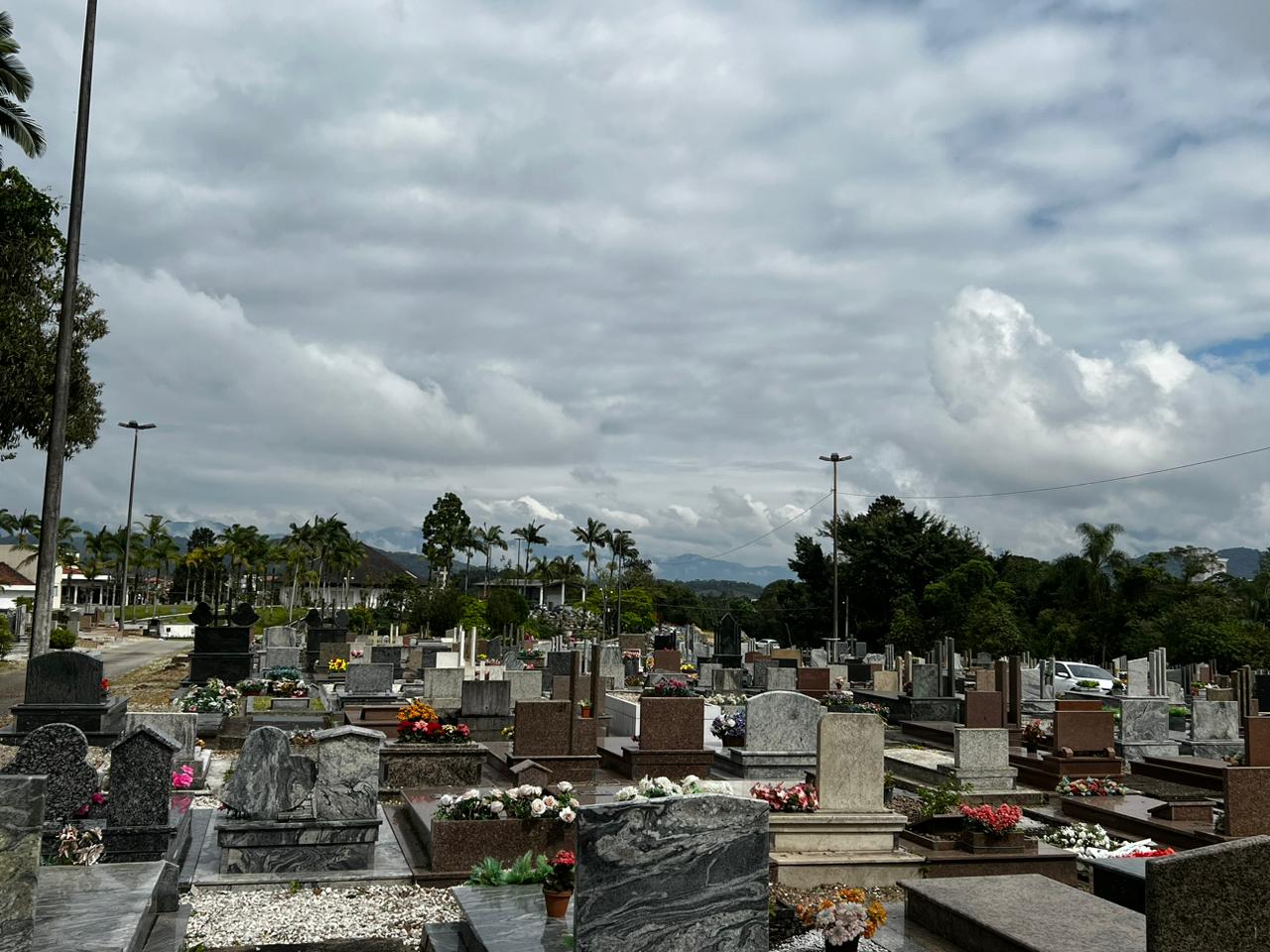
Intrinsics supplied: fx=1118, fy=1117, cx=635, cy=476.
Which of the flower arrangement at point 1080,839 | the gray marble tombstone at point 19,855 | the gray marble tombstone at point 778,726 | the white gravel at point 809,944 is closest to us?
the gray marble tombstone at point 19,855

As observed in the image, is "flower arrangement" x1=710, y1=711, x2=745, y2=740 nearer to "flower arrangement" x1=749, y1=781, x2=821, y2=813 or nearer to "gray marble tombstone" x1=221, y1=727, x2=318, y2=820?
"flower arrangement" x1=749, y1=781, x2=821, y2=813

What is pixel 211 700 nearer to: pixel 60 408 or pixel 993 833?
pixel 60 408

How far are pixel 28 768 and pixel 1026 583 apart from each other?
56917 millimetres

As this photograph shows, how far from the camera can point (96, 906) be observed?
7102 mm

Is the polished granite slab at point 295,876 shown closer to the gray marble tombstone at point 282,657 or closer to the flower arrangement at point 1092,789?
the flower arrangement at point 1092,789

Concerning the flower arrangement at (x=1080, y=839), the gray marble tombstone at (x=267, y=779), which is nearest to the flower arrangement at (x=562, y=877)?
the gray marble tombstone at (x=267, y=779)

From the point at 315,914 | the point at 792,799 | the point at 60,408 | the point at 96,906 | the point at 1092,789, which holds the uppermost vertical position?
the point at 60,408

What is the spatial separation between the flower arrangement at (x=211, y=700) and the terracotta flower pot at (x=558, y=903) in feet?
43.7

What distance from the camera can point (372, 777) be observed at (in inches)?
423

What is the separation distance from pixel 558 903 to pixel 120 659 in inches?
1481

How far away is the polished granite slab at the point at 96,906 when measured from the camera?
21.1 feet

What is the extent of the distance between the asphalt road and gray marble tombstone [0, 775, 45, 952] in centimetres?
1703

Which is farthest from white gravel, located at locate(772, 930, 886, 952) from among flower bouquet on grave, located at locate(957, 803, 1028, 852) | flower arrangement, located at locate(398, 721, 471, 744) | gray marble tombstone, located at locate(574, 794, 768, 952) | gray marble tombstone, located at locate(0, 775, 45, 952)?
flower arrangement, located at locate(398, 721, 471, 744)

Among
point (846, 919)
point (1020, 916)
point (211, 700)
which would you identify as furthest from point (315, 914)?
point (211, 700)
